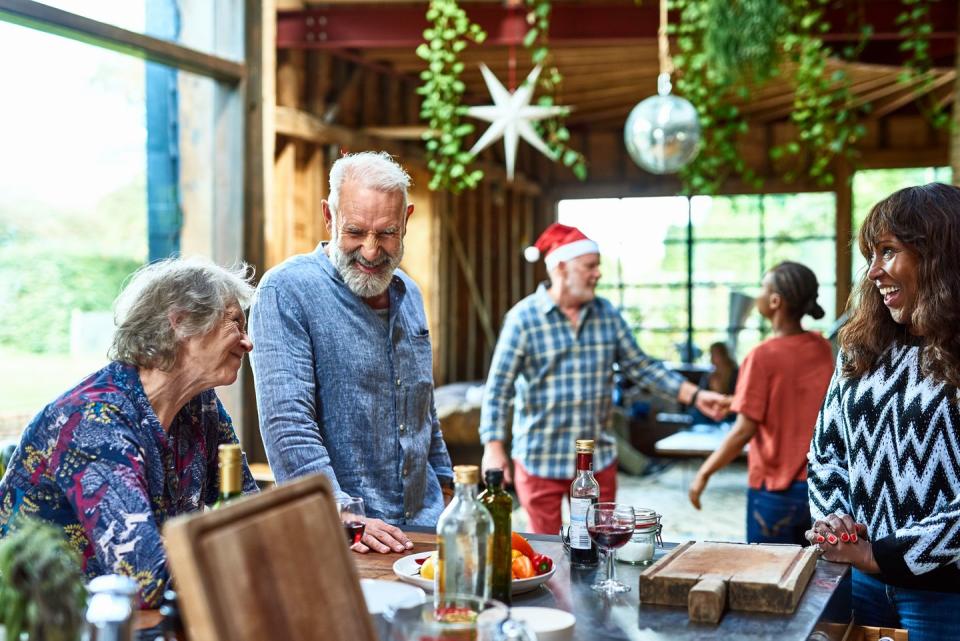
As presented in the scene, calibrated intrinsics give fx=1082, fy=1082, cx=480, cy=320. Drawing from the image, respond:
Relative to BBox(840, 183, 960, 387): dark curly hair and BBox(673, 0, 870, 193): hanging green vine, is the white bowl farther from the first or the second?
BBox(673, 0, 870, 193): hanging green vine

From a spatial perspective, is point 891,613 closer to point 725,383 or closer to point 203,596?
point 203,596

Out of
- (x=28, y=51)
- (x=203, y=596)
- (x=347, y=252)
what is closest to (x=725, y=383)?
(x=28, y=51)

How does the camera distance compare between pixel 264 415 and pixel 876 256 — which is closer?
pixel 876 256

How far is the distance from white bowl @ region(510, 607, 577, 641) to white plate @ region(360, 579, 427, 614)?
16 centimetres

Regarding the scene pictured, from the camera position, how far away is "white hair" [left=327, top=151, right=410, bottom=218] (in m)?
2.70

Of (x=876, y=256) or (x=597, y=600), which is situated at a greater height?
(x=876, y=256)

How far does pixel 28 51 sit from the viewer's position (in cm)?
446

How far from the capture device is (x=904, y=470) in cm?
228

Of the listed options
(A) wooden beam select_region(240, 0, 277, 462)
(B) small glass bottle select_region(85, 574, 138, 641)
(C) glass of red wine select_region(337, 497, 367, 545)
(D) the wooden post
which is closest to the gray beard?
(C) glass of red wine select_region(337, 497, 367, 545)

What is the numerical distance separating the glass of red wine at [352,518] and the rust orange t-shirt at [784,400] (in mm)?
2270

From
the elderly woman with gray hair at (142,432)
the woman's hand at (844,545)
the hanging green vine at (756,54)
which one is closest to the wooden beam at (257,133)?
the hanging green vine at (756,54)

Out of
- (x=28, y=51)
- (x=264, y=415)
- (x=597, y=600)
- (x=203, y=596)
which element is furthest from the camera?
(x=28, y=51)

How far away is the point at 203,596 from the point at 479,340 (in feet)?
34.8

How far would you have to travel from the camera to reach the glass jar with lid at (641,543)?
2176 millimetres
